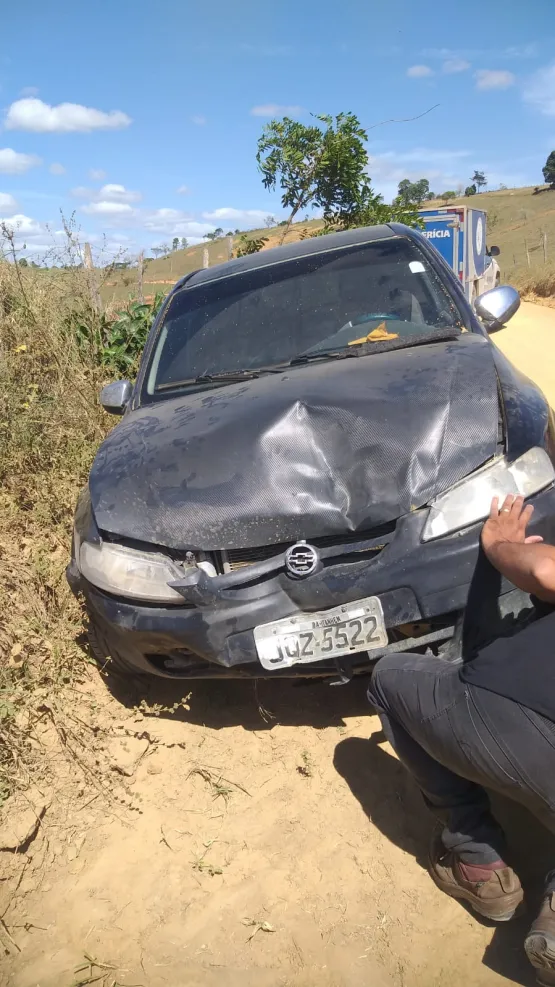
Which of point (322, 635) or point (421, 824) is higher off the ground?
point (322, 635)

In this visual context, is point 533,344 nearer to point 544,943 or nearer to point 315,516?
point 315,516

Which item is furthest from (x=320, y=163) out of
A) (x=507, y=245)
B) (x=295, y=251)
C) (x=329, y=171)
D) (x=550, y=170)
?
(x=550, y=170)

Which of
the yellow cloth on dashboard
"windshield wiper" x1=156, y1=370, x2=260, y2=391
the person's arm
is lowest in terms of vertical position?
the person's arm

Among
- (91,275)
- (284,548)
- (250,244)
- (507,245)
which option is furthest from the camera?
(507,245)

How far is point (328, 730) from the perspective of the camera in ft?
10.4

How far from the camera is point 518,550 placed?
203 centimetres

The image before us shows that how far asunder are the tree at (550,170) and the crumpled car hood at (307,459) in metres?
66.0

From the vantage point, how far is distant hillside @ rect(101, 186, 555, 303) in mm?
8970

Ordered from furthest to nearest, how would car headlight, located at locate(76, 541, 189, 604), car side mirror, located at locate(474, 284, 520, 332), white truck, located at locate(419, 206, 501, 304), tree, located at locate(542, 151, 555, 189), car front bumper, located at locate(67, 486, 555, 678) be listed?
tree, located at locate(542, 151, 555, 189)
white truck, located at locate(419, 206, 501, 304)
car side mirror, located at locate(474, 284, 520, 332)
car headlight, located at locate(76, 541, 189, 604)
car front bumper, located at locate(67, 486, 555, 678)

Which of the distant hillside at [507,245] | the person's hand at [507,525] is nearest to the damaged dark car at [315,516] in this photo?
the person's hand at [507,525]

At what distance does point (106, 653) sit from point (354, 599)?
1.18 metres

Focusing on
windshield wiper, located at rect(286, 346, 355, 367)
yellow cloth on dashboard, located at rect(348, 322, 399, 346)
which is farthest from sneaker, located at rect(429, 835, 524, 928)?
yellow cloth on dashboard, located at rect(348, 322, 399, 346)

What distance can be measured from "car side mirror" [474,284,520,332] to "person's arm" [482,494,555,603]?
5.65 feet

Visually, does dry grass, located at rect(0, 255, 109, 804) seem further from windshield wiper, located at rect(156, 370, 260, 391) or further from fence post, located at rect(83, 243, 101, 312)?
windshield wiper, located at rect(156, 370, 260, 391)
